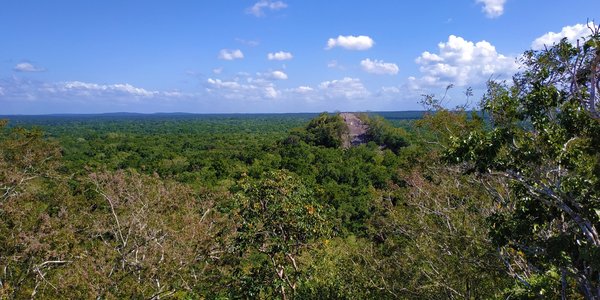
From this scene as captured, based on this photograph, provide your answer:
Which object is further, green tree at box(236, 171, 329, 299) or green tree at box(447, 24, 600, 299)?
green tree at box(236, 171, 329, 299)

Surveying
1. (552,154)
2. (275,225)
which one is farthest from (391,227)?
(552,154)

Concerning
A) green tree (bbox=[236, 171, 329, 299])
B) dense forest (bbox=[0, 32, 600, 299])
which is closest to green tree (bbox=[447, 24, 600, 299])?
dense forest (bbox=[0, 32, 600, 299])

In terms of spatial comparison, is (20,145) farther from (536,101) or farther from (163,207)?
(536,101)

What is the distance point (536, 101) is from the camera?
17.3 feet

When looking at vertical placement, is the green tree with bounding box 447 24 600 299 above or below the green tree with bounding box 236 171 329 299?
above

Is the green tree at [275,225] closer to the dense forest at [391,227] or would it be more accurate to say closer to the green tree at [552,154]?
the dense forest at [391,227]

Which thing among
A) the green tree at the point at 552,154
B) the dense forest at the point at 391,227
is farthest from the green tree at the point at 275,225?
the green tree at the point at 552,154

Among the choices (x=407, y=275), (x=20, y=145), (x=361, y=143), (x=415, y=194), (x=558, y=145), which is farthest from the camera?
(x=361, y=143)

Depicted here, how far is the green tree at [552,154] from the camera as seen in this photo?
4.96m

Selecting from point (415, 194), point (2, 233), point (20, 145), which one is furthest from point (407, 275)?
point (20, 145)

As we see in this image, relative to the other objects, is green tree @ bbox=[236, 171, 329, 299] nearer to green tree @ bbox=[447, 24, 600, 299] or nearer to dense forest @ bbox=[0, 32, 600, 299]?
dense forest @ bbox=[0, 32, 600, 299]

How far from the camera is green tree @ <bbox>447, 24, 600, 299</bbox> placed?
16.3ft

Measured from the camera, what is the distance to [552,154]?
5016mm

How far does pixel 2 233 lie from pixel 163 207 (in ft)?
9.68
